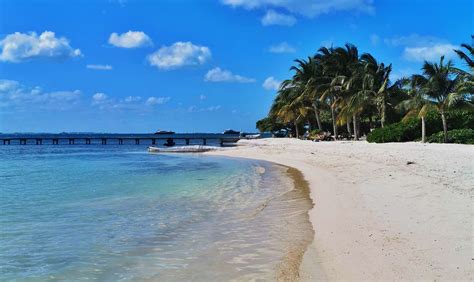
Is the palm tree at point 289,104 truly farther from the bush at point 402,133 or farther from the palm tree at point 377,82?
the bush at point 402,133

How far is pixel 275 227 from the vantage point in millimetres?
7895

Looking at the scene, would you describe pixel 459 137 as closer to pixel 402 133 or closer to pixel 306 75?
pixel 402 133

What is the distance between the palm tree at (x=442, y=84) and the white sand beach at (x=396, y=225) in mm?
10853

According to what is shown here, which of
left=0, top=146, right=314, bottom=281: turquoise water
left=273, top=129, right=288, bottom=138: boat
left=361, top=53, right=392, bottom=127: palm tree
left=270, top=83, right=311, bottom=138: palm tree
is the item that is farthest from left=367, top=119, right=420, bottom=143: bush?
left=273, top=129, right=288, bottom=138: boat

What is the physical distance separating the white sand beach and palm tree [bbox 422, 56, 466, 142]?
427 inches

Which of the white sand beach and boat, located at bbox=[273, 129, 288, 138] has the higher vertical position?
boat, located at bbox=[273, 129, 288, 138]

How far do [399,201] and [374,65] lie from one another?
1103 inches

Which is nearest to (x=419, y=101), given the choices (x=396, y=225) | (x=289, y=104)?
(x=396, y=225)

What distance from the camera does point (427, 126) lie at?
27.8 meters

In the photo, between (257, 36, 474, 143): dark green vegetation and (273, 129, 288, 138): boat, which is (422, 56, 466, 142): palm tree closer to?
(257, 36, 474, 143): dark green vegetation

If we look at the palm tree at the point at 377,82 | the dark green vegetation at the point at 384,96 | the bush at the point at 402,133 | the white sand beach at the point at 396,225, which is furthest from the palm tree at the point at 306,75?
the white sand beach at the point at 396,225

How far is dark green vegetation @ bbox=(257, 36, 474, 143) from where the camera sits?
77.6ft

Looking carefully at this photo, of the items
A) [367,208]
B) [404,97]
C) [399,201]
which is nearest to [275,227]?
[367,208]

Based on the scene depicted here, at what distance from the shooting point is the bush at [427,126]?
27.8 m
